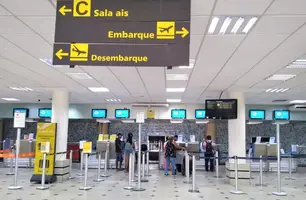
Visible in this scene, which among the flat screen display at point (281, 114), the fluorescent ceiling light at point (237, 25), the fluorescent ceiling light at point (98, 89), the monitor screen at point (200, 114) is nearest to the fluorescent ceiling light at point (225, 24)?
the fluorescent ceiling light at point (237, 25)

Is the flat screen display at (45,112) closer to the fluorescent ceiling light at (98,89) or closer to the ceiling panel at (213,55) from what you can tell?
the fluorescent ceiling light at (98,89)

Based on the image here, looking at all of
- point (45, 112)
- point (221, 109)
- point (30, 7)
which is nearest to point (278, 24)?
point (30, 7)

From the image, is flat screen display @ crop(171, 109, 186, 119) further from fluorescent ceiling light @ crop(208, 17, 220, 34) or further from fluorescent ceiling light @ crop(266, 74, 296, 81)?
fluorescent ceiling light @ crop(208, 17, 220, 34)

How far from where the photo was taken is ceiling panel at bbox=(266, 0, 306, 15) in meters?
3.47

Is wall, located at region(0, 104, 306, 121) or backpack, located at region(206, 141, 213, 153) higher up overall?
wall, located at region(0, 104, 306, 121)

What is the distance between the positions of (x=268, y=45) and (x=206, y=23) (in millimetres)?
1536

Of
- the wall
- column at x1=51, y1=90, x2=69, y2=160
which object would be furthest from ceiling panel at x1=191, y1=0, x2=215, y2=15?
the wall

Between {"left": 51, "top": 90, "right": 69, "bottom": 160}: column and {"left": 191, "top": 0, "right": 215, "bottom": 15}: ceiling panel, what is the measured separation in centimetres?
748

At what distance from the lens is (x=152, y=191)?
831 cm

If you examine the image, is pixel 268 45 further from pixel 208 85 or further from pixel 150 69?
pixel 208 85

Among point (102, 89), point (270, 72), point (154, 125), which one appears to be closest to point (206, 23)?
point (270, 72)

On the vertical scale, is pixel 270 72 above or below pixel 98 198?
above

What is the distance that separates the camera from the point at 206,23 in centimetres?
418

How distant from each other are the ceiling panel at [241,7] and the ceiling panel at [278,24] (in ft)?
0.93
